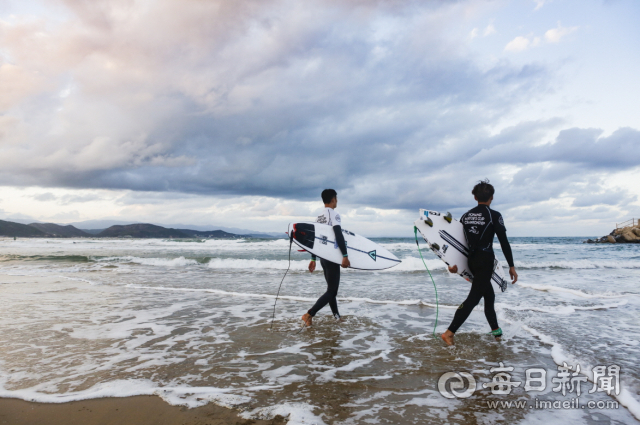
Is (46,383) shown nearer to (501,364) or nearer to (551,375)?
(501,364)

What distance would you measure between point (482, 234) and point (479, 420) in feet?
7.40

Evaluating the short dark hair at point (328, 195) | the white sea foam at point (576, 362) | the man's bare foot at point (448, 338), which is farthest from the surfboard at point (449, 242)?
the short dark hair at point (328, 195)

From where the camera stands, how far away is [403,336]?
487cm

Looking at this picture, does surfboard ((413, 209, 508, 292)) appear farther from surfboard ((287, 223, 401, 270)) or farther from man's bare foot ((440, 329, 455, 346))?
surfboard ((287, 223, 401, 270))

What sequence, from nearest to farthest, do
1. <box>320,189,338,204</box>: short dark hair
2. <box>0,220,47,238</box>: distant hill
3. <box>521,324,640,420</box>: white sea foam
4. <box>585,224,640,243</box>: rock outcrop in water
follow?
<box>521,324,640,420</box>: white sea foam, <box>320,189,338,204</box>: short dark hair, <box>585,224,640,243</box>: rock outcrop in water, <box>0,220,47,238</box>: distant hill

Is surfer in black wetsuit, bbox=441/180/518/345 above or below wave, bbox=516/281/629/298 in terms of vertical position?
above

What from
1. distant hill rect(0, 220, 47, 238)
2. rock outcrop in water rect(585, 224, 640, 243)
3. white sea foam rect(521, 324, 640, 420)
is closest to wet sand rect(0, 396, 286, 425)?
white sea foam rect(521, 324, 640, 420)

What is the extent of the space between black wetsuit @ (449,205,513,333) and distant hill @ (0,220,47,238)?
3837 inches

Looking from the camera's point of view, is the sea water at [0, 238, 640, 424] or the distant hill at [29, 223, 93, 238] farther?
the distant hill at [29, 223, 93, 238]

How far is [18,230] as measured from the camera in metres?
78.3

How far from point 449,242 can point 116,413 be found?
13.7 ft

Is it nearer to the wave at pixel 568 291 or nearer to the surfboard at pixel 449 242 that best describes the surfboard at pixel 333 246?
the surfboard at pixel 449 242

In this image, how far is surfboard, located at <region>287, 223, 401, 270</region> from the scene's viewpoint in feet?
16.9

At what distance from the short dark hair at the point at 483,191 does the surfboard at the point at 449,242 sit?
533mm
